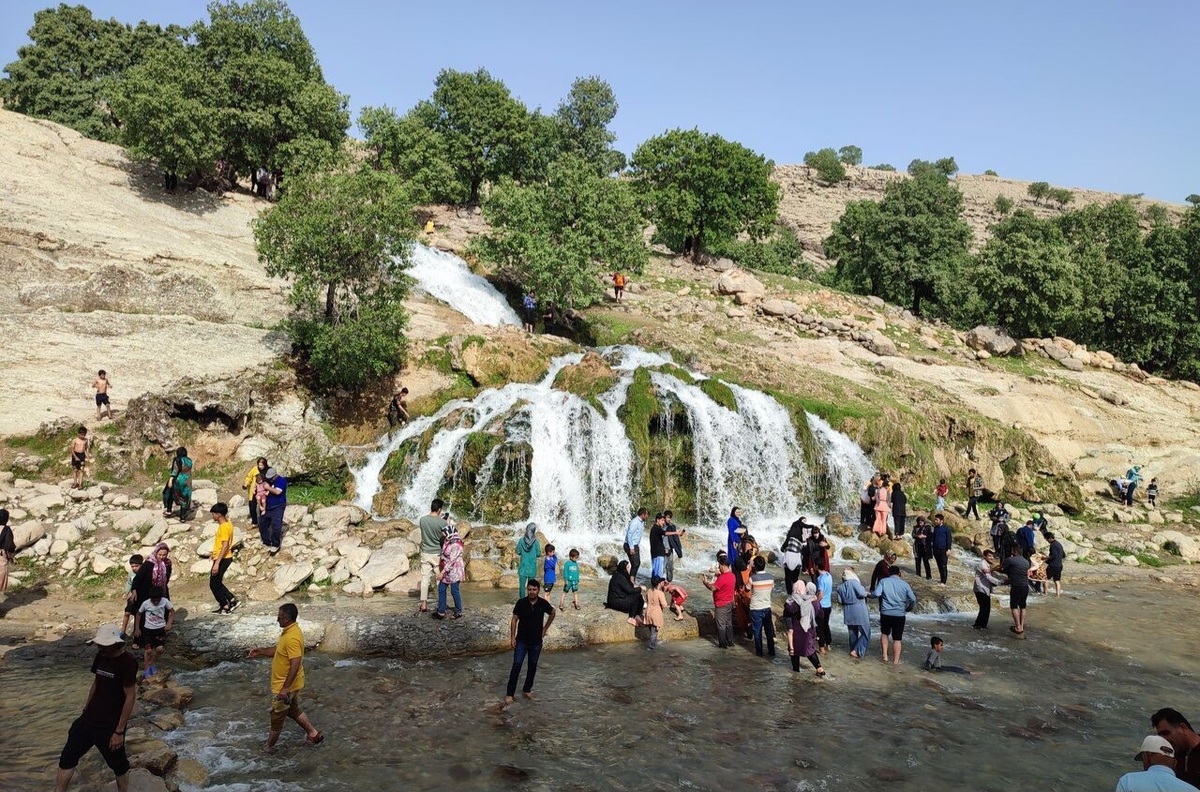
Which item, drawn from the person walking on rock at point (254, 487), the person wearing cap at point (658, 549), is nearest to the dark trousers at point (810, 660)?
the person wearing cap at point (658, 549)

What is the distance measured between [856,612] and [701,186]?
4498 centimetres

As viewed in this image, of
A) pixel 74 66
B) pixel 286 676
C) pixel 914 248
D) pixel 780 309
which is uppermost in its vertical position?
pixel 74 66

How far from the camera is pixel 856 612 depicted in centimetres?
1446

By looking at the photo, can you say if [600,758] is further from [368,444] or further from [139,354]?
[139,354]

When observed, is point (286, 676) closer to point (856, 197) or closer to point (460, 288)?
point (460, 288)

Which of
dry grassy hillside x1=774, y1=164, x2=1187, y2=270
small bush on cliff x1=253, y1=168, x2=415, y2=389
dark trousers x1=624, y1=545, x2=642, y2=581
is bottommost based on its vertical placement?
dark trousers x1=624, y1=545, x2=642, y2=581

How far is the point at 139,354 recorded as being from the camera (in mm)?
25406

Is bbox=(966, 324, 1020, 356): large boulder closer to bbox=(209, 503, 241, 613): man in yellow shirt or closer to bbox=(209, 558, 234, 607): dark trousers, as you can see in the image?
bbox=(209, 503, 241, 613): man in yellow shirt

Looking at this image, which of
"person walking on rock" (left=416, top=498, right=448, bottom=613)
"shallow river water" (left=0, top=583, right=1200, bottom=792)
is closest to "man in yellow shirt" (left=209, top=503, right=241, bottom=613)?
"shallow river water" (left=0, top=583, right=1200, bottom=792)

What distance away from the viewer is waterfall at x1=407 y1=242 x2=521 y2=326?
38000 mm

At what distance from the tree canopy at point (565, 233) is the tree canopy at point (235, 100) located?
9.75 m

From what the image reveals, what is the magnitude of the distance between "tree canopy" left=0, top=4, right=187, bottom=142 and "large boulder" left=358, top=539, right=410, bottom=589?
47453mm

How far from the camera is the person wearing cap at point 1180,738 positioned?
6898 millimetres

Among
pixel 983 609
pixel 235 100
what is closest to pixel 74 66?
pixel 235 100
